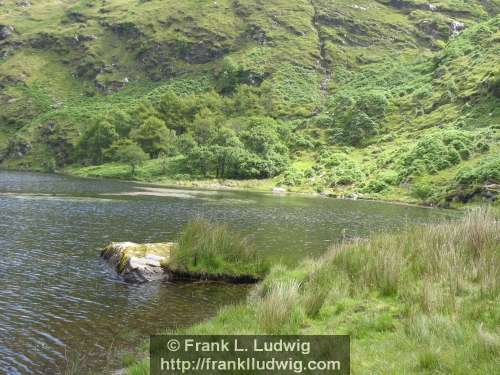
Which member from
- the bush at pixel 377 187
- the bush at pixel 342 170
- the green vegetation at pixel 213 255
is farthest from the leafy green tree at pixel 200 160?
the green vegetation at pixel 213 255

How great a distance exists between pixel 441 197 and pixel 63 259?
6850 cm

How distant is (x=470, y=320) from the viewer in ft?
34.0

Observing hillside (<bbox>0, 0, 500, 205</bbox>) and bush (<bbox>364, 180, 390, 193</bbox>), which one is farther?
bush (<bbox>364, 180, 390, 193</bbox>)

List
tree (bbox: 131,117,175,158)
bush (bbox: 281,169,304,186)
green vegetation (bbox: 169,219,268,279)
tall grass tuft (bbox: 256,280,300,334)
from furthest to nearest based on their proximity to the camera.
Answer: tree (bbox: 131,117,175,158)
bush (bbox: 281,169,304,186)
green vegetation (bbox: 169,219,268,279)
tall grass tuft (bbox: 256,280,300,334)

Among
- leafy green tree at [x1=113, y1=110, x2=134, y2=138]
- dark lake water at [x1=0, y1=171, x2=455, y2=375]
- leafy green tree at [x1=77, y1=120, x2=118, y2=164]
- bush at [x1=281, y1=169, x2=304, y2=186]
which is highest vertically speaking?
leafy green tree at [x1=113, y1=110, x2=134, y2=138]

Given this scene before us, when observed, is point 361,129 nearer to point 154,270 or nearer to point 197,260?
point 197,260

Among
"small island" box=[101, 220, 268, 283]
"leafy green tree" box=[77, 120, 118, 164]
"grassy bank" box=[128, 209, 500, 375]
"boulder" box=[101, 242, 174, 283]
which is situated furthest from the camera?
"leafy green tree" box=[77, 120, 118, 164]

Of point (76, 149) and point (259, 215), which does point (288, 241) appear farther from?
point (76, 149)

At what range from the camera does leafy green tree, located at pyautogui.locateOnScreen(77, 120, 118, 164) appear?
160m

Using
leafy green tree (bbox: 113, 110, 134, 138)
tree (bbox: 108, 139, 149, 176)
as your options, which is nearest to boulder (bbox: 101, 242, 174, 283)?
tree (bbox: 108, 139, 149, 176)

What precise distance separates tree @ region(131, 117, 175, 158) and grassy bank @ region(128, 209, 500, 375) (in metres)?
139

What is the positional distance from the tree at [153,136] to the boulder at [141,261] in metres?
130

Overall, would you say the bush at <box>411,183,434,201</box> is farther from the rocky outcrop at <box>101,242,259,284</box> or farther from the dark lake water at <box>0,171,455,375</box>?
the rocky outcrop at <box>101,242,259,284</box>

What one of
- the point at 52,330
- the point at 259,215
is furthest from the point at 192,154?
the point at 52,330
